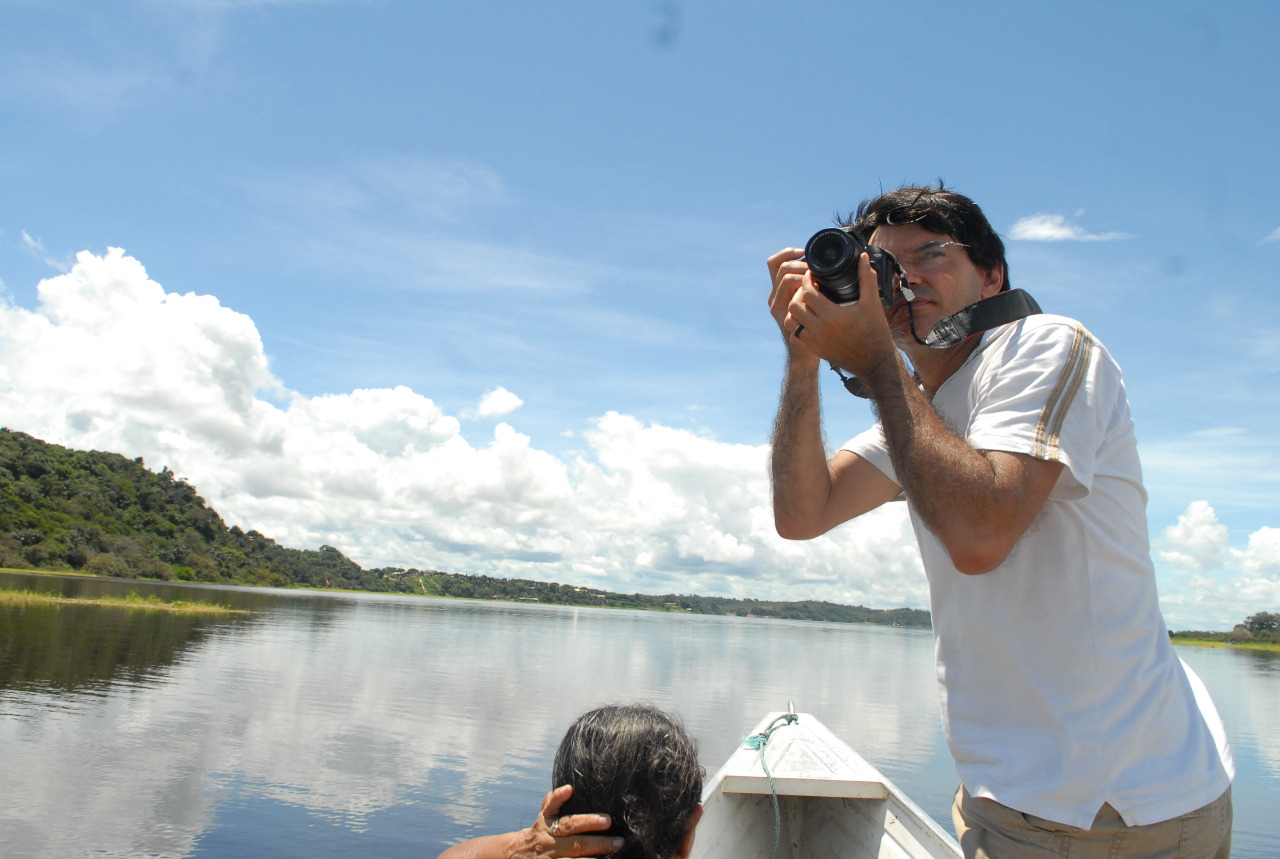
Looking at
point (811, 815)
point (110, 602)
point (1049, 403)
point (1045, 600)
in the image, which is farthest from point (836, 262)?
point (110, 602)

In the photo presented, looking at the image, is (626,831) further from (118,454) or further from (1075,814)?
(118,454)

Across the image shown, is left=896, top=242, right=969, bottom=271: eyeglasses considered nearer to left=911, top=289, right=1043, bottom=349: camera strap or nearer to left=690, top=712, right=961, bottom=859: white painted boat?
left=911, top=289, right=1043, bottom=349: camera strap

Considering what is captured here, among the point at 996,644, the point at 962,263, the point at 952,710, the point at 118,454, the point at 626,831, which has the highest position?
the point at 118,454

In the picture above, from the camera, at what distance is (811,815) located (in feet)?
21.5

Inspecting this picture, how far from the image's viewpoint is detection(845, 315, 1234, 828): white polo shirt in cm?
140

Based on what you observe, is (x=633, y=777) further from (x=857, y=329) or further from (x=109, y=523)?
(x=109, y=523)

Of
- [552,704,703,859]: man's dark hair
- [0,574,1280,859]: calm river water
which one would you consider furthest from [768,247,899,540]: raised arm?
[0,574,1280,859]: calm river water

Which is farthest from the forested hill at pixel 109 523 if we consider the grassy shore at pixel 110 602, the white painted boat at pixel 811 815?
the white painted boat at pixel 811 815

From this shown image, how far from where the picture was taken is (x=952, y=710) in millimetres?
1638

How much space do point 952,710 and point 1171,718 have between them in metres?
0.38

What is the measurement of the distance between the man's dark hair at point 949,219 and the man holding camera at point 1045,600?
33cm

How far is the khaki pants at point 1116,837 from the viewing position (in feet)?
4.57

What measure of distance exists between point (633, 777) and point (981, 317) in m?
1.33

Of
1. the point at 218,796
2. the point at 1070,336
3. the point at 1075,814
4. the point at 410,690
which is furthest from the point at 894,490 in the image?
the point at 410,690
